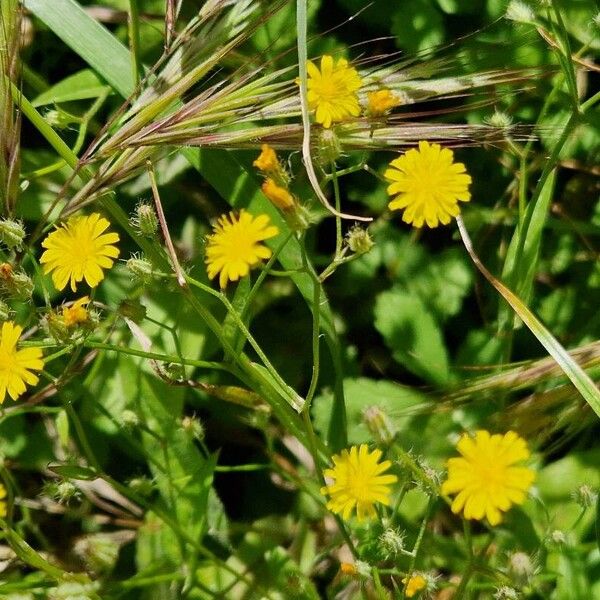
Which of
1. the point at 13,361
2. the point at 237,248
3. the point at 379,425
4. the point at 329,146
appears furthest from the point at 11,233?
the point at 379,425

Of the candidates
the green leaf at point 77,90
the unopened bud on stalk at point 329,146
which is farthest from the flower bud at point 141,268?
the green leaf at point 77,90

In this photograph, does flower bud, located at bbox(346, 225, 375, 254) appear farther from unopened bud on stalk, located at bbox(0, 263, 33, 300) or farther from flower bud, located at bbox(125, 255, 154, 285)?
unopened bud on stalk, located at bbox(0, 263, 33, 300)

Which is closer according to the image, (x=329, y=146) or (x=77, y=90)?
(x=329, y=146)

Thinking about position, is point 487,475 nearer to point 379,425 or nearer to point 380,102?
point 379,425

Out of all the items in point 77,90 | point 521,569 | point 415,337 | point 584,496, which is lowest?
point 521,569

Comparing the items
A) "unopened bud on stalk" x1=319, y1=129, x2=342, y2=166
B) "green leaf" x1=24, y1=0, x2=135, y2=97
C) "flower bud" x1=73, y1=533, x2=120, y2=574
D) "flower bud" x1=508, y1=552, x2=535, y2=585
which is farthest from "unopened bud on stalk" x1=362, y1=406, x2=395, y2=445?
"green leaf" x1=24, y1=0, x2=135, y2=97

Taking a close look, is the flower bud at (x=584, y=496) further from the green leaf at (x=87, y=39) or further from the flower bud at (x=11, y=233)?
the green leaf at (x=87, y=39)

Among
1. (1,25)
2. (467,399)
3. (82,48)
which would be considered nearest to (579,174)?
(467,399)
